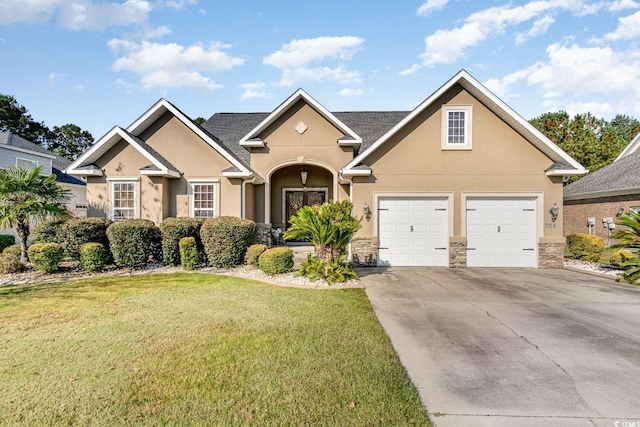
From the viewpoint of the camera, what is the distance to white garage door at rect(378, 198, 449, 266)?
11094 mm

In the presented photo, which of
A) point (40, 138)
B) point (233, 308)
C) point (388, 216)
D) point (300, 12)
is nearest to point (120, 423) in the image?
point (233, 308)

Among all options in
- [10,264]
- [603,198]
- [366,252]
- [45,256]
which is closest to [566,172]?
[366,252]

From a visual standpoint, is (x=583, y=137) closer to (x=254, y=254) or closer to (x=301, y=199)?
(x=301, y=199)

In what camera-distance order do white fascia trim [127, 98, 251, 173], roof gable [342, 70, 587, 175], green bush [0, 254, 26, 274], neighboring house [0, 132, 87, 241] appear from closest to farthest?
green bush [0, 254, 26, 274], roof gable [342, 70, 587, 175], white fascia trim [127, 98, 251, 173], neighboring house [0, 132, 87, 241]

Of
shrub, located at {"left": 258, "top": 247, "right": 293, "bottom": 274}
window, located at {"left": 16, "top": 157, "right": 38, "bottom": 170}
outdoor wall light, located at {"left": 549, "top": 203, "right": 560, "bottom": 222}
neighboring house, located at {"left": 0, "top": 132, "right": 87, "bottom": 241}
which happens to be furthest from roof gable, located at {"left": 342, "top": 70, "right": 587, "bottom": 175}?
window, located at {"left": 16, "top": 157, "right": 38, "bottom": 170}

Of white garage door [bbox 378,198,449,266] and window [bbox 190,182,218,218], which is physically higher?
window [bbox 190,182,218,218]

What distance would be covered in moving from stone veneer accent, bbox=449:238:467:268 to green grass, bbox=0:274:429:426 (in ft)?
19.3

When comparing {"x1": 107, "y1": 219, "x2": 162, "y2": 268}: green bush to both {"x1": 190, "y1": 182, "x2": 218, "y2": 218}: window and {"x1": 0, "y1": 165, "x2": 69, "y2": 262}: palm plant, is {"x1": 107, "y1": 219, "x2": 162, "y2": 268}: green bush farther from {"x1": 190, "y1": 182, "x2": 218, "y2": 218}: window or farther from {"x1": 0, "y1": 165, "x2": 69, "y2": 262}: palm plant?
{"x1": 190, "y1": 182, "x2": 218, "y2": 218}: window

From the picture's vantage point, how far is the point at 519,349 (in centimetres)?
442

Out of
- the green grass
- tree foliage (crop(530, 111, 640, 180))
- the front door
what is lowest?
the green grass

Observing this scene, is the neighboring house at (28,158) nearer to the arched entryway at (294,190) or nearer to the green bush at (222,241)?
the green bush at (222,241)

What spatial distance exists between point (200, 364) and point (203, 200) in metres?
9.77

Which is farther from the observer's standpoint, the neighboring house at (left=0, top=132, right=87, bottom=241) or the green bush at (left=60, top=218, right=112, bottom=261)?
the neighboring house at (left=0, top=132, right=87, bottom=241)

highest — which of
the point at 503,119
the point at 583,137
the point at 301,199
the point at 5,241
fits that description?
the point at 583,137
